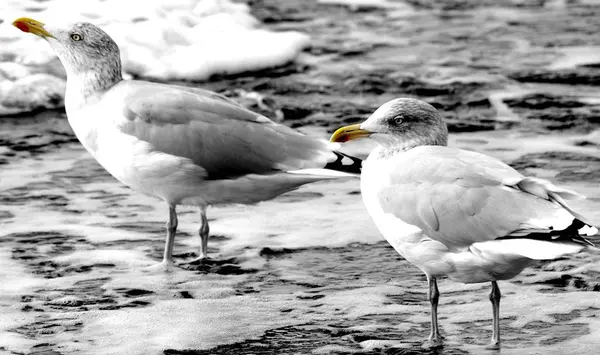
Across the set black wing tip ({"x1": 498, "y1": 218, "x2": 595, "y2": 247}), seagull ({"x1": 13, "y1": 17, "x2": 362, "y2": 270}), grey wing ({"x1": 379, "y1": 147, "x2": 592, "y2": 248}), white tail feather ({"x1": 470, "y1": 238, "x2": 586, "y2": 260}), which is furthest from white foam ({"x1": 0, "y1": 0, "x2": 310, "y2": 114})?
black wing tip ({"x1": 498, "y1": 218, "x2": 595, "y2": 247})

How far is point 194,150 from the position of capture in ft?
20.9

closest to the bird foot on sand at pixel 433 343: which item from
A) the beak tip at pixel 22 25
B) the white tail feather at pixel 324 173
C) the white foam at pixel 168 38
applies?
the white tail feather at pixel 324 173

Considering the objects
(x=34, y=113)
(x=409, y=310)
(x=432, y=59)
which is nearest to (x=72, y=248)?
(x=409, y=310)

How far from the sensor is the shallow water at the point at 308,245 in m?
5.18

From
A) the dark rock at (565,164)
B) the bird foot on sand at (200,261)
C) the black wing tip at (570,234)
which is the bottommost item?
the bird foot on sand at (200,261)

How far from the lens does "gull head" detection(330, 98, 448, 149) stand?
17.5ft

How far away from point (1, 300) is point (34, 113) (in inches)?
163

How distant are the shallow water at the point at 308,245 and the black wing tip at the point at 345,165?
1.64 ft

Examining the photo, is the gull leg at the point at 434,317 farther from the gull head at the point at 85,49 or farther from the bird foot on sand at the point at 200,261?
the gull head at the point at 85,49

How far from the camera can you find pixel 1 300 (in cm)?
564

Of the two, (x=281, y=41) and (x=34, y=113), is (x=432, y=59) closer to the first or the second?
(x=281, y=41)

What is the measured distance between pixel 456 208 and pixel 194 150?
6.73 feet

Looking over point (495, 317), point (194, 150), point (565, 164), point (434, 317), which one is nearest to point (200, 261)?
point (194, 150)

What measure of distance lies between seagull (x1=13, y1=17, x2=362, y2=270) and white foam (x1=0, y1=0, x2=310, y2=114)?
3.66 m
